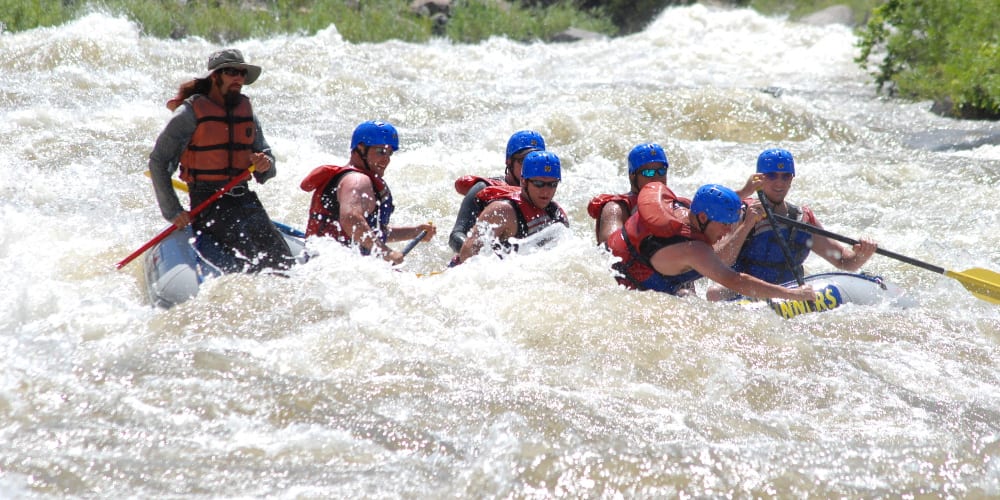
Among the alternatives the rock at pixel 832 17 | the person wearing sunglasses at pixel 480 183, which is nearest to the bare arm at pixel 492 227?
the person wearing sunglasses at pixel 480 183

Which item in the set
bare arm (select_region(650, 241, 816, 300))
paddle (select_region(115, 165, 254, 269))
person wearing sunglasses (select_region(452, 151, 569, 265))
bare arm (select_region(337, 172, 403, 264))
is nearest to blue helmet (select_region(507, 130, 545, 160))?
person wearing sunglasses (select_region(452, 151, 569, 265))

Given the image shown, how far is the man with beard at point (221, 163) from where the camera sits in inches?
186

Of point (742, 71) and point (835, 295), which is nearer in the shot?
point (835, 295)

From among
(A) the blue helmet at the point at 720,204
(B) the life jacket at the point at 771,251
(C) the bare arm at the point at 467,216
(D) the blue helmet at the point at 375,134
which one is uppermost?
(D) the blue helmet at the point at 375,134

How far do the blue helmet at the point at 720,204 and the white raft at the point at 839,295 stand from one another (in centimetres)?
78

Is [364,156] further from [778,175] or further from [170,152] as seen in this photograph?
[778,175]

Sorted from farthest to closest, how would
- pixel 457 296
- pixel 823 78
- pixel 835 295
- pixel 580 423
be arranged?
1. pixel 823 78
2. pixel 835 295
3. pixel 457 296
4. pixel 580 423

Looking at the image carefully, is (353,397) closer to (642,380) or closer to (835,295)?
(642,380)

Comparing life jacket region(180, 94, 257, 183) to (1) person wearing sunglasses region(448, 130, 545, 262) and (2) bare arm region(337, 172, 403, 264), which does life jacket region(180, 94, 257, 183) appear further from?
(1) person wearing sunglasses region(448, 130, 545, 262)

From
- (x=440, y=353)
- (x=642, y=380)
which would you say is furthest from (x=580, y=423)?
(x=440, y=353)

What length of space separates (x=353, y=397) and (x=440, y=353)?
0.56m

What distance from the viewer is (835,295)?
540 centimetres

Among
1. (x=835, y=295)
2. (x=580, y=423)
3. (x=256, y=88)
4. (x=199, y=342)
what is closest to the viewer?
(x=580, y=423)

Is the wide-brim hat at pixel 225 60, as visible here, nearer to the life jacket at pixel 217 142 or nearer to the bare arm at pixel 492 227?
the life jacket at pixel 217 142
